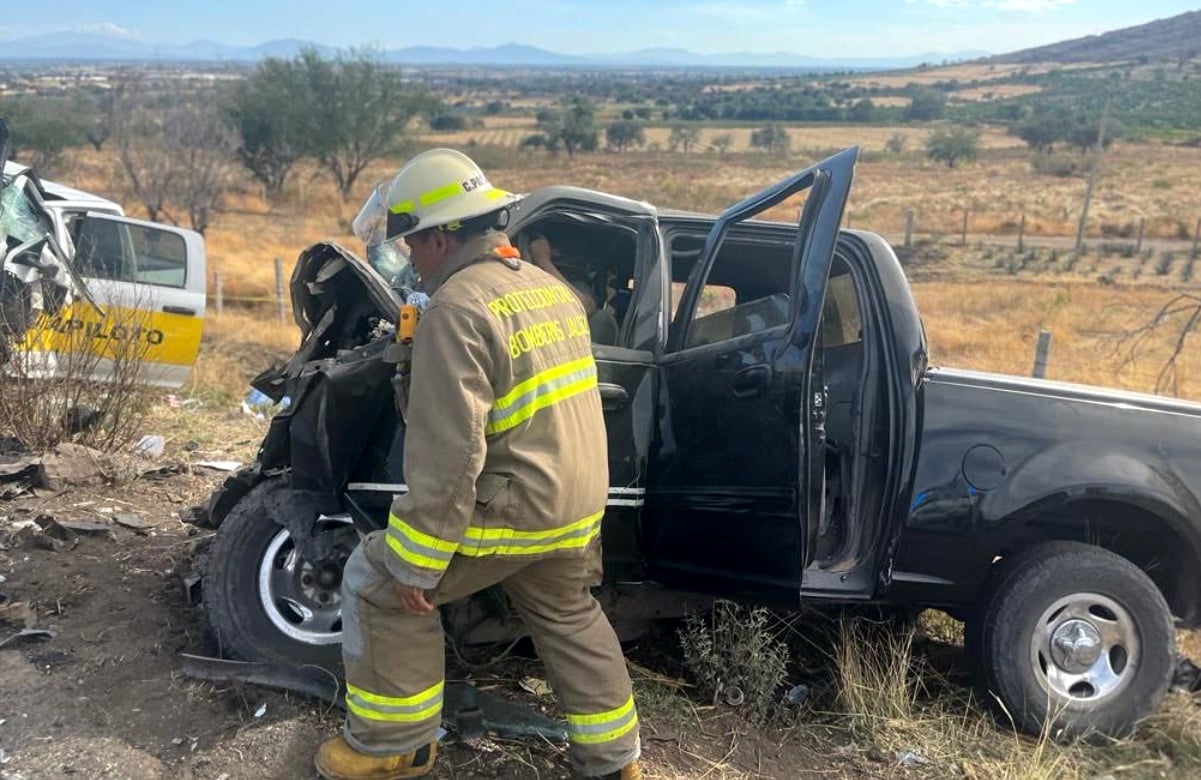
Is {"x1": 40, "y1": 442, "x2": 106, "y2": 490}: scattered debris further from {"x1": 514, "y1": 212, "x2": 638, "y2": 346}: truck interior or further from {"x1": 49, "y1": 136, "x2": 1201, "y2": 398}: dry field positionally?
{"x1": 49, "y1": 136, "x2": 1201, "y2": 398}: dry field

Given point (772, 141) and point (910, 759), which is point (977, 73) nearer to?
point (772, 141)

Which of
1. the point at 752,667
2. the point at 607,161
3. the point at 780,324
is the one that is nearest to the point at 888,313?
the point at 780,324

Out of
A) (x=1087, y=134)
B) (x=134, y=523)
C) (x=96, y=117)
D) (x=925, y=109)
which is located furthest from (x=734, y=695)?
(x=925, y=109)

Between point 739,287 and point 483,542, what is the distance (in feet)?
7.34

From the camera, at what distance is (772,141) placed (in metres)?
60.5

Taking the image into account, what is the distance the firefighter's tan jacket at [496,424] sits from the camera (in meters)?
2.63

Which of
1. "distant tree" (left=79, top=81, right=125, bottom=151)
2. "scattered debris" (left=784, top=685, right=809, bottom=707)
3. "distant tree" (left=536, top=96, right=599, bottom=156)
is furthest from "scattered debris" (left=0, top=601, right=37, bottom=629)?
"distant tree" (left=536, top=96, right=599, bottom=156)

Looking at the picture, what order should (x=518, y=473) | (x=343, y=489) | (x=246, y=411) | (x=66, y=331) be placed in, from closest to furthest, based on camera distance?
(x=518, y=473) < (x=343, y=489) < (x=66, y=331) < (x=246, y=411)

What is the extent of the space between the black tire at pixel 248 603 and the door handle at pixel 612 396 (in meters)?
1.24

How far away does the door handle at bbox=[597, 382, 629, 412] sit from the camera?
3.61 meters

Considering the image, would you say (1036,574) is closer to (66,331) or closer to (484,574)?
(484,574)

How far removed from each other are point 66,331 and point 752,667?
4481mm

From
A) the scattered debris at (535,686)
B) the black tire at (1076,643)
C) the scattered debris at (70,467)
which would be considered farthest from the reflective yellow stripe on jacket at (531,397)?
the scattered debris at (70,467)

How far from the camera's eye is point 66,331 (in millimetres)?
5941
